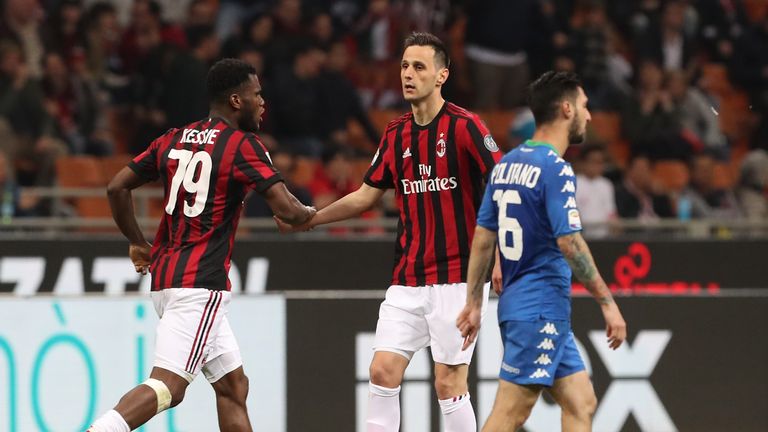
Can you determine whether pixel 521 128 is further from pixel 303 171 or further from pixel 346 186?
pixel 303 171

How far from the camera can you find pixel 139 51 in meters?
13.8

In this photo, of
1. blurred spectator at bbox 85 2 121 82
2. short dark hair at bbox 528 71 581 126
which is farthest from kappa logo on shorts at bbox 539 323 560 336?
blurred spectator at bbox 85 2 121 82

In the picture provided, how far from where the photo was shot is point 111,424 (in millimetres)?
6336

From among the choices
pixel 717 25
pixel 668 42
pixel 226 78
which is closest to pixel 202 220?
pixel 226 78

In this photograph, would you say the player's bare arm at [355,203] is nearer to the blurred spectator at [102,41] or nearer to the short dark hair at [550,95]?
the short dark hair at [550,95]

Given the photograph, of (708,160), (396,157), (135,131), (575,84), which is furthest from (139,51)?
(575,84)

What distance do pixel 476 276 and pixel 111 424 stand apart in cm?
182

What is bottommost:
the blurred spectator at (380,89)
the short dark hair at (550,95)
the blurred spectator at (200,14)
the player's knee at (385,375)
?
the player's knee at (385,375)

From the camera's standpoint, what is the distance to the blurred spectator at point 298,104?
13.5m

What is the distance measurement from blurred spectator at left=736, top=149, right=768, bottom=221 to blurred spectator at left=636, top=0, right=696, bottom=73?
6.19 ft

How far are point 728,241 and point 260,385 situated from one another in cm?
611

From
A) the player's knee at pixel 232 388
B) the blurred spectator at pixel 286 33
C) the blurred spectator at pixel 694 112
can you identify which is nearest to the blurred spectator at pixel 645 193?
the blurred spectator at pixel 694 112

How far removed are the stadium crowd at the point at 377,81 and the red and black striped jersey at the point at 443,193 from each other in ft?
17.6

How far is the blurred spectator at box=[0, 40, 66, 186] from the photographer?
41.0 feet
